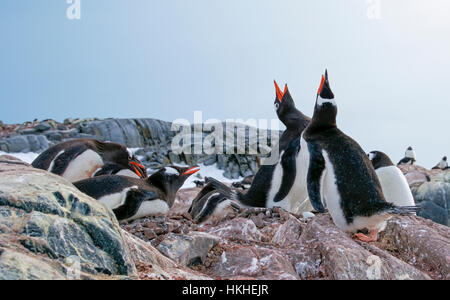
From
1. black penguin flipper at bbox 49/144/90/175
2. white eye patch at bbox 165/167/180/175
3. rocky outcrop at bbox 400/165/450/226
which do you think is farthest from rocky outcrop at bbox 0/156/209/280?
rocky outcrop at bbox 400/165/450/226

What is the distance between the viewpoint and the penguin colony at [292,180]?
10.6 feet

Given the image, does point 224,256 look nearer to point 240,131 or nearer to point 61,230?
point 61,230

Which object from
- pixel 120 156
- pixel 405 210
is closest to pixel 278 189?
pixel 405 210

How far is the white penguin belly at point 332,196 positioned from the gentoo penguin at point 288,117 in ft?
5.40

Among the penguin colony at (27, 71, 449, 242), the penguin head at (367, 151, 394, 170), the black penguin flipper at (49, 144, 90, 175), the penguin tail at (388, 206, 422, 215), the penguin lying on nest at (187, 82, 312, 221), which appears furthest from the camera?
the black penguin flipper at (49, 144, 90, 175)

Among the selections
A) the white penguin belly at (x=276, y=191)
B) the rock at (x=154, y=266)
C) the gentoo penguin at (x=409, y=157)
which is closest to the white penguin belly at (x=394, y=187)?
the white penguin belly at (x=276, y=191)

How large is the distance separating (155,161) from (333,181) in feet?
75.8

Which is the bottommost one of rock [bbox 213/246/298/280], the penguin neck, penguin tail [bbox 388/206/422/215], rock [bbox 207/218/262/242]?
rock [bbox 207/218/262/242]

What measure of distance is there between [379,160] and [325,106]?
1784 millimetres

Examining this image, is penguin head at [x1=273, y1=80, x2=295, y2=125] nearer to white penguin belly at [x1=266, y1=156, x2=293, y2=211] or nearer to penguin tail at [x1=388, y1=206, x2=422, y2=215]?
white penguin belly at [x1=266, y1=156, x2=293, y2=211]

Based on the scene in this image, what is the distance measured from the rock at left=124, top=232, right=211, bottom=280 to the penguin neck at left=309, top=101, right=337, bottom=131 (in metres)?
2.01

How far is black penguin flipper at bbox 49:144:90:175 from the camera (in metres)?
5.95
